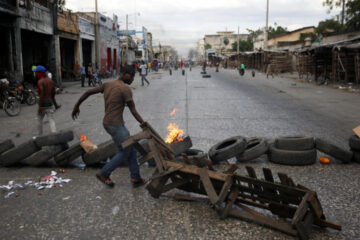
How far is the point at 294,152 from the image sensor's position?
20.5ft

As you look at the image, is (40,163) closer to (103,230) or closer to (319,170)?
(103,230)

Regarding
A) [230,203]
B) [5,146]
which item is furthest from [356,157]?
[5,146]

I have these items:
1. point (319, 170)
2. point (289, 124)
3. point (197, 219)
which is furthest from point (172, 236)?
point (289, 124)

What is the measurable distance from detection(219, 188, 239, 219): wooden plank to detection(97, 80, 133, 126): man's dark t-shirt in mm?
2043

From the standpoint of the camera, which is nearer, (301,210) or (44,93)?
(301,210)

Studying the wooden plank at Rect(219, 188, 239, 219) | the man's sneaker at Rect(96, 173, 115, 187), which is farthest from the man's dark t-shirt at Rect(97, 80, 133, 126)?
the wooden plank at Rect(219, 188, 239, 219)

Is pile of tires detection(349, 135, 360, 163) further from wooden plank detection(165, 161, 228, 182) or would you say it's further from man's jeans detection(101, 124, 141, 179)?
man's jeans detection(101, 124, 141, 179)

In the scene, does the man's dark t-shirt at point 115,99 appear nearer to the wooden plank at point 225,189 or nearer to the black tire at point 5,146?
the wooden plank at point 225,189

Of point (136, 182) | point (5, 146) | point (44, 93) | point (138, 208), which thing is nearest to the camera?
point (138, 208)

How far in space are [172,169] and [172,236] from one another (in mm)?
913

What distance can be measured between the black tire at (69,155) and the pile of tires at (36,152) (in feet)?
0.46

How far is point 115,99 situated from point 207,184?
1.93m

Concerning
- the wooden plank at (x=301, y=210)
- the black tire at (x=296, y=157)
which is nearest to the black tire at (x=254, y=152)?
the black tire at (x=296, y=157)

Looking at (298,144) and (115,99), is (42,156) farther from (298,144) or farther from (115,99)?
(298,144)
